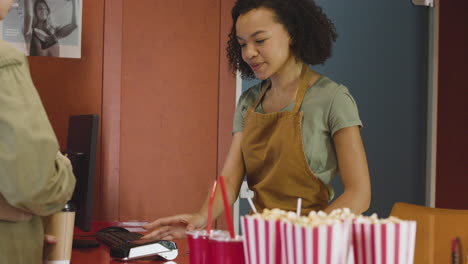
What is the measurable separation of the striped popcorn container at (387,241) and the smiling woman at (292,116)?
0.70 m

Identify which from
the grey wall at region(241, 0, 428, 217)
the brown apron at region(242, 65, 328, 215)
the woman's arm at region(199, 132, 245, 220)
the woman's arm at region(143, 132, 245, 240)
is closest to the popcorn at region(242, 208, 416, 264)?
the woman's arm at region(143, 132, 245, 240)

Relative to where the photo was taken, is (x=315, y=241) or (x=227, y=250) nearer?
(x=315, y=241)

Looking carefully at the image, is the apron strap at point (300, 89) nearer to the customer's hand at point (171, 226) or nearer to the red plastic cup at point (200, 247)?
the customer's hand at point (171, 226)

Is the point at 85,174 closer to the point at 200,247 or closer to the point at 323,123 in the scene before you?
the point at 323,123

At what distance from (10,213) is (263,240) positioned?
61 centimetres

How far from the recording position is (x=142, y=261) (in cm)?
170

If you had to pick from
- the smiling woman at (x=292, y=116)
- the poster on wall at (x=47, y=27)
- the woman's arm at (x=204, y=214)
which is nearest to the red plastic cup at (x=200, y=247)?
the woman's arm at (x=204, y=214)

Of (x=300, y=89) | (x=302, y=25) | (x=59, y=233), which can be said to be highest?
(x=302, y=25)

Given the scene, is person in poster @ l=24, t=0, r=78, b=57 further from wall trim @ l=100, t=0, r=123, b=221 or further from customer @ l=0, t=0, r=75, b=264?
customer @ l=0, t=0, r=75, b=264

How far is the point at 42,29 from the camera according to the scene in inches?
→ 105

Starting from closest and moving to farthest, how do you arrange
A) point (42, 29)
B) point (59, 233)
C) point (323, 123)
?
point (59, 233) < point (323, 123) < point (42, 29)

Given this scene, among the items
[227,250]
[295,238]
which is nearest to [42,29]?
[227,250]

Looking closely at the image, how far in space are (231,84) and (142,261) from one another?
1232mm

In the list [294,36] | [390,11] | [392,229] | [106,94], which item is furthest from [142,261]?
[390,11]
